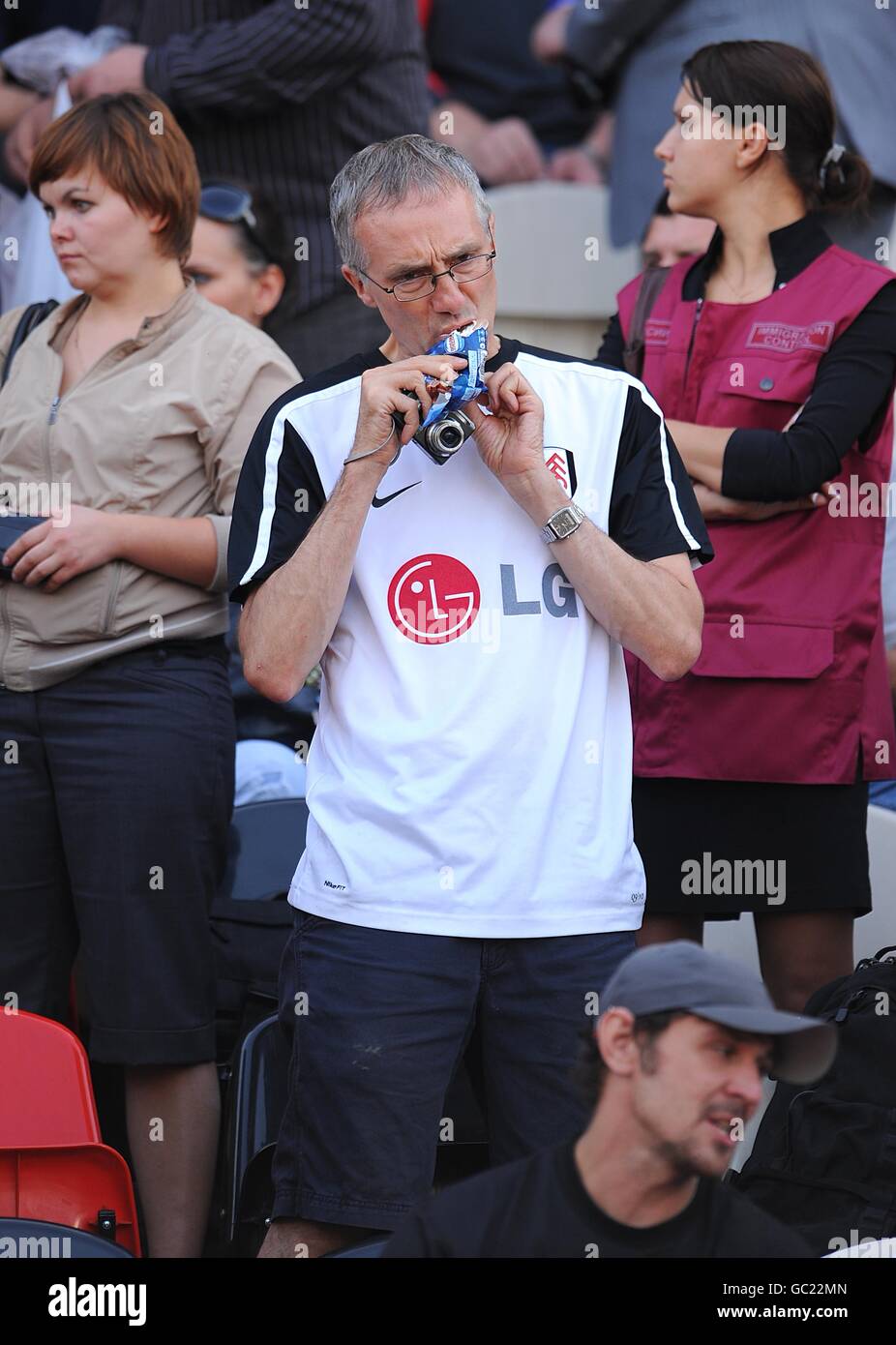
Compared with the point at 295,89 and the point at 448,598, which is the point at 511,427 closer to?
the point at 448,598

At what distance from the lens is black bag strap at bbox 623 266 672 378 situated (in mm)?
3211

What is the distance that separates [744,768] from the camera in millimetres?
3018

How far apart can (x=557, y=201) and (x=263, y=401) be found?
8.78 ft

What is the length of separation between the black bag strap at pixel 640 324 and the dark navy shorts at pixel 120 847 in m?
0.96

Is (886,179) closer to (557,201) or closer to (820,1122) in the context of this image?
(557,201)

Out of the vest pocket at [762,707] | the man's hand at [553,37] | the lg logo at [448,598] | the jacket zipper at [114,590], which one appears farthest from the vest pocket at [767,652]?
the man's hand at [553,37]

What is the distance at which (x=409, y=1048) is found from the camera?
7.39ft

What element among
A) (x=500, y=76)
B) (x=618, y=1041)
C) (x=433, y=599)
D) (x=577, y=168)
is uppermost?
(x=500, y=76)

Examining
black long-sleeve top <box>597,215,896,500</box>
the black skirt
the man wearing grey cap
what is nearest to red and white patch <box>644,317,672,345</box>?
black long-sleeve top <box>597,215,896,500</box>

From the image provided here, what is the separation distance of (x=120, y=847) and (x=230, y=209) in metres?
1.94

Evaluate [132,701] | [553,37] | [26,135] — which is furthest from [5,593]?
[553,37]

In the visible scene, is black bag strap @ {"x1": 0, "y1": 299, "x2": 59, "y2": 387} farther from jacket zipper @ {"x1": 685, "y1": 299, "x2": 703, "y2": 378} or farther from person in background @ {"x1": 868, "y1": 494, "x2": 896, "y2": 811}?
person in background @ {"x1": 868, "y1": 494, "x2": 896, "y2": 811}

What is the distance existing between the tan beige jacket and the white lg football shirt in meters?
0.69

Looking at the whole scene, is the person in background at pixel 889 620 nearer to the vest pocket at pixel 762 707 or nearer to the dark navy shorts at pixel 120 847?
the vest pocket at pixel 762 707
